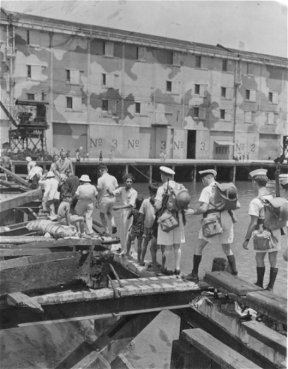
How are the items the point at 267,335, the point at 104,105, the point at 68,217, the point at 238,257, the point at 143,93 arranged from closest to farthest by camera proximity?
the point at 267,335 < the point at 68,217 < the point at 238,257 < the point at 104,105 < the point at 143,93

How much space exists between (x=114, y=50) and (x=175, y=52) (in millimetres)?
7068

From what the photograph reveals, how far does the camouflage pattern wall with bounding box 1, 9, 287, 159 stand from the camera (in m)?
42.3

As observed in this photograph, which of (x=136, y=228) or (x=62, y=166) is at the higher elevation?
(x=62, y=166)

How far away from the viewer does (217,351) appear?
16.8ft

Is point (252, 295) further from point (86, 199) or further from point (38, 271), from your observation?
point (86, 199)

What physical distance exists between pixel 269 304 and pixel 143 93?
44.2 meters

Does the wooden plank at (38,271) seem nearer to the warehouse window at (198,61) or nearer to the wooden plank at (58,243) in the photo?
the wooden plank at (58,243)

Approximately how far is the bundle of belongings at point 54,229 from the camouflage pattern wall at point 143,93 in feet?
109

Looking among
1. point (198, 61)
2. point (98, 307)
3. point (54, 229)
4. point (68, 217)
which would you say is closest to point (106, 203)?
point (68, 217)

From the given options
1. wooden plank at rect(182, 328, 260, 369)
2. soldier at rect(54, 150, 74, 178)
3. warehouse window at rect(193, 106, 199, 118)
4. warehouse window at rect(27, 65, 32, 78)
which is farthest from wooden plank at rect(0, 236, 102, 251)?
warehouse window at rect(193, 106, 199, 118)

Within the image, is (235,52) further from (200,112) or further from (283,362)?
(283,362)

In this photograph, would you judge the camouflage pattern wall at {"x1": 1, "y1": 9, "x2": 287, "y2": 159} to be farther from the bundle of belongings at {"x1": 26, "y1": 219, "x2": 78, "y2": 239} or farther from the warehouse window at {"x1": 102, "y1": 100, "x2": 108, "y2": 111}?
the bundle of belongings at {"x1": 26, "y1": 219, "x2": 78, "y2": 239}

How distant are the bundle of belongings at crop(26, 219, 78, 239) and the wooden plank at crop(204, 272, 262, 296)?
2857 mm

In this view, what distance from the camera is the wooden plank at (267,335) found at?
4773 mm
